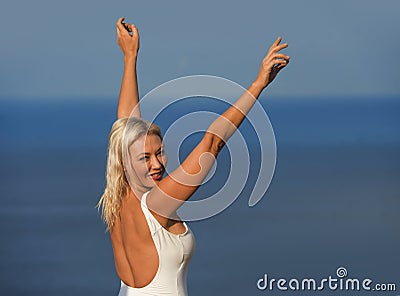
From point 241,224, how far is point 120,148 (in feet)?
16.3

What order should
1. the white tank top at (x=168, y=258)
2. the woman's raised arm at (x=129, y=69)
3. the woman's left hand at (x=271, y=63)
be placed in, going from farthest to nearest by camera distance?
1. the woman's raised arm at (x=129, y=69)
2. the white tank top at (x=168, y=258)
3. the woman's left hand at (x=271, y=63)

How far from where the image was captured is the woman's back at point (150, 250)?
2162 mm

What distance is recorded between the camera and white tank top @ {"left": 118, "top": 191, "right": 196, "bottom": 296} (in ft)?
7.08

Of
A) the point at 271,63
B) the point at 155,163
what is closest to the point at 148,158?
the point at 155,163

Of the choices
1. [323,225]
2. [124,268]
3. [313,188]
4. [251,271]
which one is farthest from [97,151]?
[124,268]

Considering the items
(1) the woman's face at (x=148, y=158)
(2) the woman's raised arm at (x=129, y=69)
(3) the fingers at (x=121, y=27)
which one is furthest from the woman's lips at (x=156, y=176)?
(3) the fingers at (x=121, y=27)

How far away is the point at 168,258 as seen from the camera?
2.18 m

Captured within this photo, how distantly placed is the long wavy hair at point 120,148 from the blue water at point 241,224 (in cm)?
23

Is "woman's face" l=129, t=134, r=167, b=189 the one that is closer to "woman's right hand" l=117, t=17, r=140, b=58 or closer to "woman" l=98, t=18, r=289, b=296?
Answer: "woman" l=98, t=18, r=289, b=296

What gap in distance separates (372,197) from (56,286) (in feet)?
10.2

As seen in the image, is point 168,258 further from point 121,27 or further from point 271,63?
point 121,27

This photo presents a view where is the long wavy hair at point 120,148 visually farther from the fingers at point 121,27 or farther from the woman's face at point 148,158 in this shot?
the fingers at point 121,27

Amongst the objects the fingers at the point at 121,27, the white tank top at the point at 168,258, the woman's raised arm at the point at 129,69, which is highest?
the fingers at the point at 121,27

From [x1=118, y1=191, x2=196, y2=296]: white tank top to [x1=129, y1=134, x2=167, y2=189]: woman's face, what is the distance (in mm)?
51
